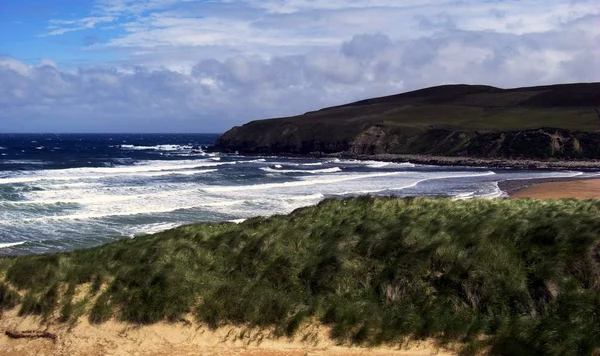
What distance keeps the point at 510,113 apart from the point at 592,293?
351 ft

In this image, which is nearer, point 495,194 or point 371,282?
point 371,282

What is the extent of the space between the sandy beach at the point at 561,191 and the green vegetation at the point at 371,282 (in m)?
24.3

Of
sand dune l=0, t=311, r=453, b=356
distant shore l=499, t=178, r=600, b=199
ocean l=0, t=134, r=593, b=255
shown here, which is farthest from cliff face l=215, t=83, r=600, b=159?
sand dune l=0, t=311, r=453, b=356

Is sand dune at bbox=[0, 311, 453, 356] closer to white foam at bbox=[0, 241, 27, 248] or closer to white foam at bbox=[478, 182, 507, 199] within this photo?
white foam at bbox=[0, 241, 27, 248]

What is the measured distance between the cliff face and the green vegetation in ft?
234

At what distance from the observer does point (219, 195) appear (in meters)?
37.2

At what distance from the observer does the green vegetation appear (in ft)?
29.2

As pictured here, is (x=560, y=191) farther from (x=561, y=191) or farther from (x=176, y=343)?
(x=176, y=343)

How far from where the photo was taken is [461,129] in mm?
93562

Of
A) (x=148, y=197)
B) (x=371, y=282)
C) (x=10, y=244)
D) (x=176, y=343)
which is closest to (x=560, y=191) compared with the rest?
(x=148, y=197)

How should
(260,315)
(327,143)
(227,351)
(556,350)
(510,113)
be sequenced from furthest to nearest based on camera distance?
(510,113) → (327,143) → (260,315) → (227,351) → (556,350)

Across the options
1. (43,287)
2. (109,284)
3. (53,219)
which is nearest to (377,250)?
(109,284)

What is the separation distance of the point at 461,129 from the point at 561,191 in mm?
57891

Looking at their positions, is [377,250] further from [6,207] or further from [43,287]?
[6,207]
